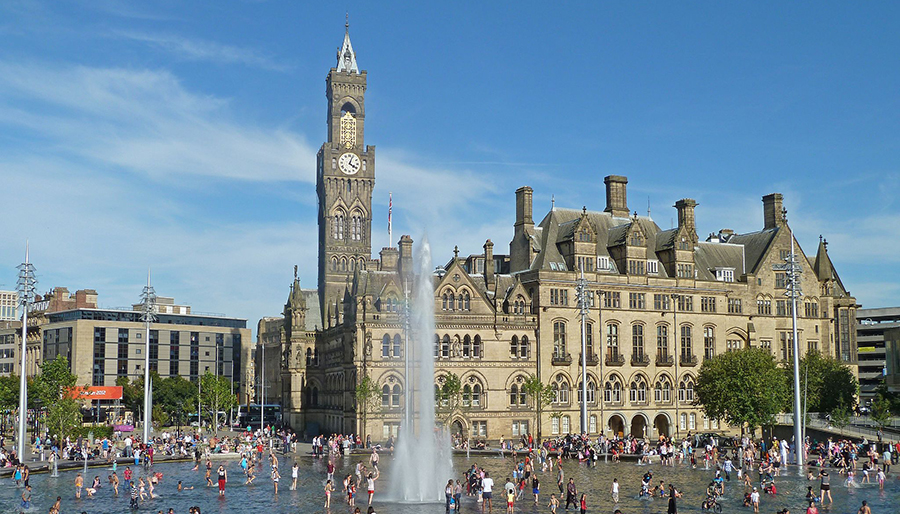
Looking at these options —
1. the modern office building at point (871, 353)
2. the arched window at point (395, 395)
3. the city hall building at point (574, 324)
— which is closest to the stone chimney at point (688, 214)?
the city hall building at point (574, 324)

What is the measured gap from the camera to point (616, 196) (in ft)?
372

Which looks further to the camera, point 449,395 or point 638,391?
point 638,391

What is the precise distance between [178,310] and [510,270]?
342 feet

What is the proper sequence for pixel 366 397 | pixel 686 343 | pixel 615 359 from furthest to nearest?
pixel 686 343
pixel 615 359
pixel 366 397

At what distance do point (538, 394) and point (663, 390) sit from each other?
18720 mm

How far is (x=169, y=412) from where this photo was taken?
14588 cm

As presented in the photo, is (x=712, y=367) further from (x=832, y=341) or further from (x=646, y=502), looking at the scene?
(x=646, y=502)

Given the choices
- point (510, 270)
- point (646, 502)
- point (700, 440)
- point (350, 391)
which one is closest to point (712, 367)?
point (700, 440)

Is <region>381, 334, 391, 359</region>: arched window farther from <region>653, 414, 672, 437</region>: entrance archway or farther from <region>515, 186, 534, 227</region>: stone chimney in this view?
<region>653, 414, 672, 437</region>: entrance archway

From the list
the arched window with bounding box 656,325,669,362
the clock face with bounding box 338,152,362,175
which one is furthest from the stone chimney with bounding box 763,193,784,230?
the clock face with bounding box 338,152,362,175

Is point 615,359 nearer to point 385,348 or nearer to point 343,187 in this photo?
point 385,348

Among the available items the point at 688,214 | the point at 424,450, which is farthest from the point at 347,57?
the point at 424,450

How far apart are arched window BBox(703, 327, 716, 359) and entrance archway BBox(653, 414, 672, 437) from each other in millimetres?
8722

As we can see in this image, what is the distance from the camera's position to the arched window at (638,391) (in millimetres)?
103506
